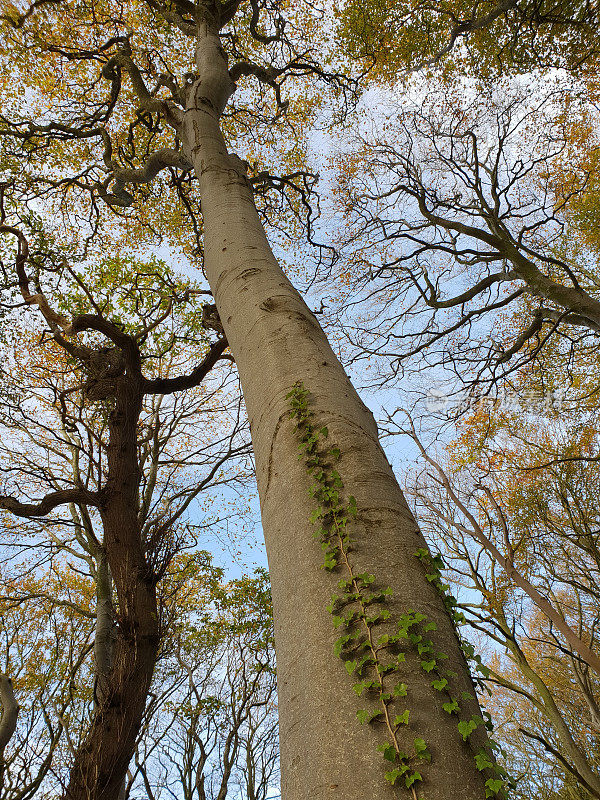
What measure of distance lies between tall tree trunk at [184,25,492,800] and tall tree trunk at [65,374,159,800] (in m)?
2.40

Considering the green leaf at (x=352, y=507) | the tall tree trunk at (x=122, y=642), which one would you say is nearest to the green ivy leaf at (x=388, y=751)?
the green leaf at (x=352, y=507)

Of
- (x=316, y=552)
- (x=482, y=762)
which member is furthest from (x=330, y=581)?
(x=482, y=762)

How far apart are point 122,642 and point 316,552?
2786 millimetres

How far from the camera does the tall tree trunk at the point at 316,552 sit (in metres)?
0.75

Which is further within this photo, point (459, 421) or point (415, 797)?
point (459, 421)

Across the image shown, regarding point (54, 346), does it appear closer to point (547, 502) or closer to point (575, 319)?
point (575, 319)

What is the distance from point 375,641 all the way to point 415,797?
0.25 m

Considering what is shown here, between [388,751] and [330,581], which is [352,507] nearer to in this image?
[330,581]

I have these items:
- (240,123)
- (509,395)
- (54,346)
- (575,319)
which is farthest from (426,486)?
(54,346)

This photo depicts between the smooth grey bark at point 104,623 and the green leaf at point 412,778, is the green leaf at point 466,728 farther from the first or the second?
the smooth grey bark at point 104,623

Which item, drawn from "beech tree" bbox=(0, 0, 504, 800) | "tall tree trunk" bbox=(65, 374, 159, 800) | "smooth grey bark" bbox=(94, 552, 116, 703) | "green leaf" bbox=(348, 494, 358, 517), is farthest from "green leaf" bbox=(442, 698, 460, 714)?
"smooth grey bark" bbox=(94, 552, 116, 703)

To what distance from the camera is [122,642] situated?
315 cm

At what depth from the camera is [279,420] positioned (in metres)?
1.45

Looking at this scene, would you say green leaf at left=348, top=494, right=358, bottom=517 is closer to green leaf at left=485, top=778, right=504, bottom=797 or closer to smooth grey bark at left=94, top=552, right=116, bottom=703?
green leaf at left=485, top=778, right=504, bottom=797
